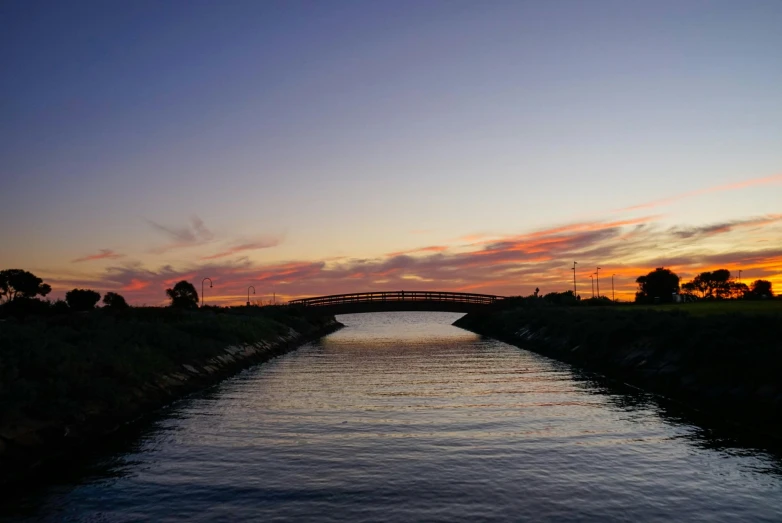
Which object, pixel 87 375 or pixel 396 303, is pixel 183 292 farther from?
pixel 87 375

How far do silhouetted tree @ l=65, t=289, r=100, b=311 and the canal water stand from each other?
254 ft

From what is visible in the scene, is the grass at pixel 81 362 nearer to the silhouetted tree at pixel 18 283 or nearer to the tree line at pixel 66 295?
the tree line at pixel 66 295

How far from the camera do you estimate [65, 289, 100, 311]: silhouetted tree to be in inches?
3649

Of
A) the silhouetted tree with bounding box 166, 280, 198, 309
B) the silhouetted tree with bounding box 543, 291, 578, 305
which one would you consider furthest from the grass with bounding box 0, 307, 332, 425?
the silhouetted tree with bounding box 166, 280, 198, 309

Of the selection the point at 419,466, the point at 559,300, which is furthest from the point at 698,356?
the point at 559,300

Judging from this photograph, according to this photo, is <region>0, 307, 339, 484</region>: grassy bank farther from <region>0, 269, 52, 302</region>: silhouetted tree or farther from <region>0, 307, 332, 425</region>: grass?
<region>0, 269, 52, 302</region>: silhouetted tree

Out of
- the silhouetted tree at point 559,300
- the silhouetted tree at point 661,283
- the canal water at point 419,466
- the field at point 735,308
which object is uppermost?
the silhouetted tree at point 661,283

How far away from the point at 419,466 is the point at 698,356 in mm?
18236

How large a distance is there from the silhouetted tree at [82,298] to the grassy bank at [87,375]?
5851 centimetres

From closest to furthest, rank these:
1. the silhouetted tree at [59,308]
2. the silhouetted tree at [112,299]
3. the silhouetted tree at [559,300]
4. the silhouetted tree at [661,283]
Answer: the silhouetted tree at [59,308] → the silhouetted tree at [112,299] → the silhouetted tree at [559,300] → the silhouetted tree at [661,283]

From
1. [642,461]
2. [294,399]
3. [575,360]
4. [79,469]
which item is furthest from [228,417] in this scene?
[575,360]

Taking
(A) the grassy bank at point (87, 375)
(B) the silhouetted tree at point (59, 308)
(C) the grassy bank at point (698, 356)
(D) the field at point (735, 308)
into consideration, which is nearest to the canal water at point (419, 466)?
(A) the grassy bank at point (87, 375)

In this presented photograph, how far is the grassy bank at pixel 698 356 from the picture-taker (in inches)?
840

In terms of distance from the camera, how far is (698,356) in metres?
→ 26.8
